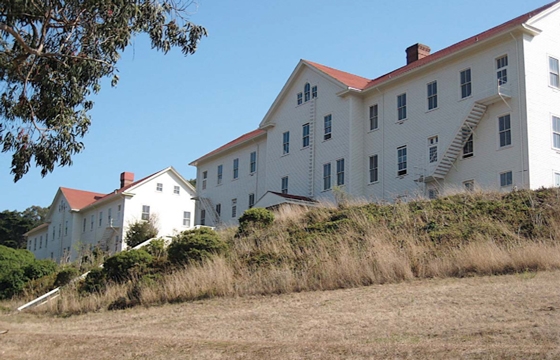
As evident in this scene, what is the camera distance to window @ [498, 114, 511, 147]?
29.1 m

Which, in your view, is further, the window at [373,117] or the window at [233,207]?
the window at [233,207]

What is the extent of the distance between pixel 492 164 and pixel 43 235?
58220mm

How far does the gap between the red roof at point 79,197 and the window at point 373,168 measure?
3950 centimetres

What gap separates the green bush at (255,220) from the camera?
27756 millimetres

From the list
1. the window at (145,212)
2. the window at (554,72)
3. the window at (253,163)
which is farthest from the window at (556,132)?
the window at (145,212)

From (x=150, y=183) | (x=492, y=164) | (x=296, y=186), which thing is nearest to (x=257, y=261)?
(x=492, y=164)

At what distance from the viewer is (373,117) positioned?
36656 millimetres

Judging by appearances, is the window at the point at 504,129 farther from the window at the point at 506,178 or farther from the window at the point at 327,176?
the window at the point at 327,176

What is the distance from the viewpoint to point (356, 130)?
1447 inches

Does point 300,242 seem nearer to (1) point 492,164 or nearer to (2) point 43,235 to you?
(1) point 492,164

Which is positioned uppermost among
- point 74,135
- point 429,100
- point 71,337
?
point 429,100

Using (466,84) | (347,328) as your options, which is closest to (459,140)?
(466,84)

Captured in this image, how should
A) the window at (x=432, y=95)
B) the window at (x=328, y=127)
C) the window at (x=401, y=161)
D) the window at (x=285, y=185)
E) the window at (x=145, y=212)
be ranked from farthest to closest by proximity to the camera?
the window at (x=145, y=212)
the window at (x=285, y=185)
the window at (x=328, y=127)
the window at (x=401, y=161)
the window at (x=432, y=95)

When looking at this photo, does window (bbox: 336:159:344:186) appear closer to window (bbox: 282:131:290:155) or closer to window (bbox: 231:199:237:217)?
window (bbox: 282:131:290:155)
